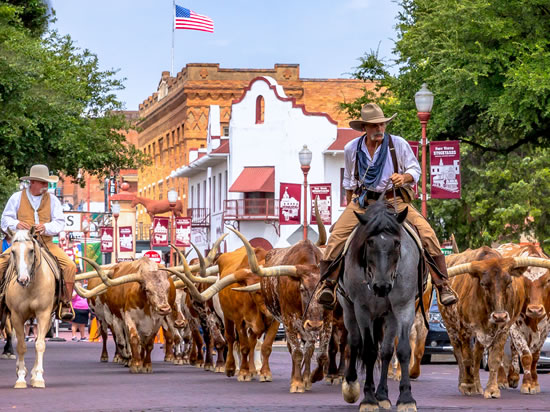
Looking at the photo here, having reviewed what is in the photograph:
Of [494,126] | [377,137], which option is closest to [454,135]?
[494,126]

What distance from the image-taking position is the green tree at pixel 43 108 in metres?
30.6

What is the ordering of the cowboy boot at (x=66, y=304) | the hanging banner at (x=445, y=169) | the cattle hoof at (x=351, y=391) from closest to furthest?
the cattle hoof at (x=351, y=391)
the cowboy boot at (x=66, y=304)
the hanging banner at (x=445, y=169)

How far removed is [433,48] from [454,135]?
101 inches

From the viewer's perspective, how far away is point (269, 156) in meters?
65.7

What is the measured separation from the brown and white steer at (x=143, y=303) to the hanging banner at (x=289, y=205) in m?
15.6

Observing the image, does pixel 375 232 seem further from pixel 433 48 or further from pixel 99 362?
pixel 433 48

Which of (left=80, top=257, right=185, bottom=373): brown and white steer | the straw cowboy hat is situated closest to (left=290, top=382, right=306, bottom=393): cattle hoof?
the straw cowboy hat

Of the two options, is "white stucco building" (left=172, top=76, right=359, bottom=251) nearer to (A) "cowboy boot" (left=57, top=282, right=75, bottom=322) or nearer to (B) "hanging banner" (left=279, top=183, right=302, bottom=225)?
(B) "hanging banner" (left=279, top=183, right=302, bottom=225)

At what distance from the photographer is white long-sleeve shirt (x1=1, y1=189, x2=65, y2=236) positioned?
59.5 feet

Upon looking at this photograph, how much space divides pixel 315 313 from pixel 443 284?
2.58 metres

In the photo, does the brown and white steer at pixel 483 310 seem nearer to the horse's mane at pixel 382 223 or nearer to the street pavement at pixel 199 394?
the street pavement at pixel 199 394

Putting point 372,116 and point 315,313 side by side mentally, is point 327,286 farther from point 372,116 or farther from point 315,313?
point 315,313

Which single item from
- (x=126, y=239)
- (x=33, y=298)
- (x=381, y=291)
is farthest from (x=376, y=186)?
(x=126, y=239)

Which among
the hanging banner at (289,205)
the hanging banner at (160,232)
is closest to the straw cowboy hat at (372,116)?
the hanging banner at (289,205)
